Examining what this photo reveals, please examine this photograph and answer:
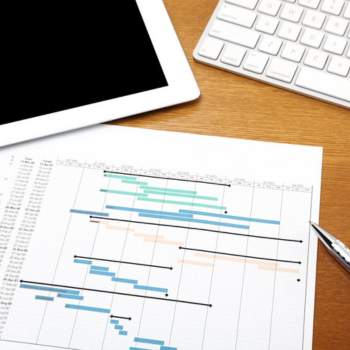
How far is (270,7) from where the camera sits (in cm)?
56

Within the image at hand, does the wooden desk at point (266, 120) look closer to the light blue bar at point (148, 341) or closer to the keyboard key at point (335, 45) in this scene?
the keyboard key at point (335, 45)

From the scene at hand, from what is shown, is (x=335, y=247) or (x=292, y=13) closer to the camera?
(x=335, y=247)

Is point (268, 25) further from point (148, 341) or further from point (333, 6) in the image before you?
point (148, 341)

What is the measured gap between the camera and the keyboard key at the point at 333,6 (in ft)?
1.81

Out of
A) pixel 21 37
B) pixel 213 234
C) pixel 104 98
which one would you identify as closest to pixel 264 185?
pixel 213 234

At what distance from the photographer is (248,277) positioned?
47 centimetres

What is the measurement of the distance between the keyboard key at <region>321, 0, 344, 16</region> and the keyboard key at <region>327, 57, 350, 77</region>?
6 cm

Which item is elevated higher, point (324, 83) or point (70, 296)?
point (324, 83)

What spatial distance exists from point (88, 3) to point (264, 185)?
1.00ft

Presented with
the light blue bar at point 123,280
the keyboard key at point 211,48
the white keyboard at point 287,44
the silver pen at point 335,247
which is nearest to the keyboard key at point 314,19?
the white keyboard at point 287,44

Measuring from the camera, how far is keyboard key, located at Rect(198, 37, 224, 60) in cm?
56

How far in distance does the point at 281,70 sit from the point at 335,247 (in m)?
0.21

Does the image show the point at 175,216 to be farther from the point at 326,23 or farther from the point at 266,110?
the point at 326,23

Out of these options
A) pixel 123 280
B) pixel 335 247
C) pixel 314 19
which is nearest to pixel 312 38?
pixel 314 19
